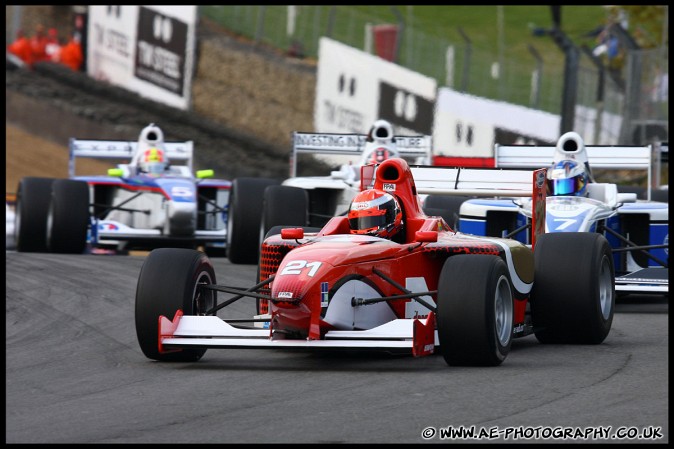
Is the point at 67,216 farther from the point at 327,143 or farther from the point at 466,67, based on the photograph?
the point at 466,67

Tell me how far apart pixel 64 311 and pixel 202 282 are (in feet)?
10.7

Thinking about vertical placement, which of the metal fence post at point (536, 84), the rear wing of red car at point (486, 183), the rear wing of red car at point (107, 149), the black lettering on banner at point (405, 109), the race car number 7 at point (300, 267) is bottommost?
the race car number 7 at point (300, 267)

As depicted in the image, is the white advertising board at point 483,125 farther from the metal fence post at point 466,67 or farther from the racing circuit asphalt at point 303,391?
the racing circuit asphalt at point 303,391

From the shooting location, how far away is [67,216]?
18953 mm

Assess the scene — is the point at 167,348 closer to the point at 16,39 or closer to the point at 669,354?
the point at 669,354

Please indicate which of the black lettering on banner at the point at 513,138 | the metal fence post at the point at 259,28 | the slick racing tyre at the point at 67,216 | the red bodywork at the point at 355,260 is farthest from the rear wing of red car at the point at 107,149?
the metal fence post at the point at 259,28

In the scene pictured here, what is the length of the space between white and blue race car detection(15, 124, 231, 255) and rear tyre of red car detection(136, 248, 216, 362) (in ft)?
29.5

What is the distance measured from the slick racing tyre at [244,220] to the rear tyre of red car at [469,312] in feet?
28.2

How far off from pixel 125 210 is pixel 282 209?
348 cm

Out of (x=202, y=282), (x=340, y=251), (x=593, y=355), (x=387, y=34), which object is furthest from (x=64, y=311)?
(x=387, y=34)

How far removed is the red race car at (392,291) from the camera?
9.40m

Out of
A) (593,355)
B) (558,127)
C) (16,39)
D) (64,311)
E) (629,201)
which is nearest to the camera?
(593,355)

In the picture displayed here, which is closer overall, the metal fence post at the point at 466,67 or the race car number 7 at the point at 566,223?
the race car number 7 at the point at 566,223

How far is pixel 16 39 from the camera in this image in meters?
43.2
